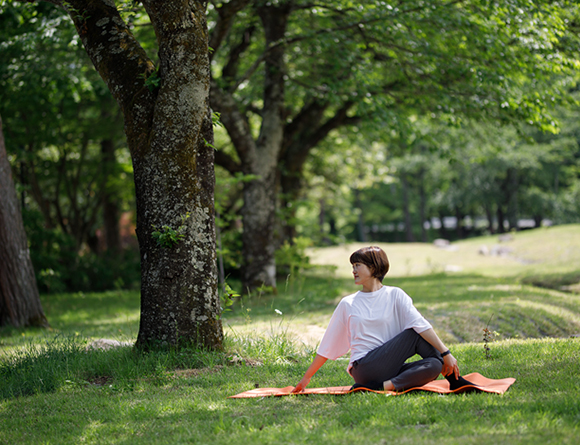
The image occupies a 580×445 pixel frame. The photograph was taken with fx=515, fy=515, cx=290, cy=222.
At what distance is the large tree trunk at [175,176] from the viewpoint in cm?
543

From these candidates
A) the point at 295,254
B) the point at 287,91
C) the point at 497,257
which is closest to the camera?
the point at 295,254

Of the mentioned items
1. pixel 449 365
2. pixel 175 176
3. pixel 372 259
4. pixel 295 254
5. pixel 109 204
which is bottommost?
pixel 449 365

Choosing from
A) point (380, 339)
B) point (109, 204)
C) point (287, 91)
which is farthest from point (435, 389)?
point (109, 204)

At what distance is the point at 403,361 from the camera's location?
4.18 m

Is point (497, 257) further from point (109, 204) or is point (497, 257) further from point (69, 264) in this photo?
point (69, 264)

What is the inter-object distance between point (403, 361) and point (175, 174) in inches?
117

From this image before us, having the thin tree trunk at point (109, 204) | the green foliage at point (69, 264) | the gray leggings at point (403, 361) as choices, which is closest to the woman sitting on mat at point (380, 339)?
the gray leggings at point (403, 361)

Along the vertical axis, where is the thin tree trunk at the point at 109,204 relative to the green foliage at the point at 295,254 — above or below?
above

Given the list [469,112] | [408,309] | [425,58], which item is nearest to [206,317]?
[408,309]

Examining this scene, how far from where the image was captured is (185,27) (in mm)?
5570

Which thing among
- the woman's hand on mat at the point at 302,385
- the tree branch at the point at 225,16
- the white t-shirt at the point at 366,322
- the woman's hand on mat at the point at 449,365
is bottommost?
the woman's hand on mat at the point at 302,385

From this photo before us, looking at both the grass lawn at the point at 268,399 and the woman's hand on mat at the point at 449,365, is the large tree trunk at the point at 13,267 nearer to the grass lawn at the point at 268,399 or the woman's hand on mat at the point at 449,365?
the grass lawn at the point at 268,399

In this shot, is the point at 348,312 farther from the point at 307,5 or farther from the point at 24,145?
the point at 24,145

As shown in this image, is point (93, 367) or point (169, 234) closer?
point (169, 234)
